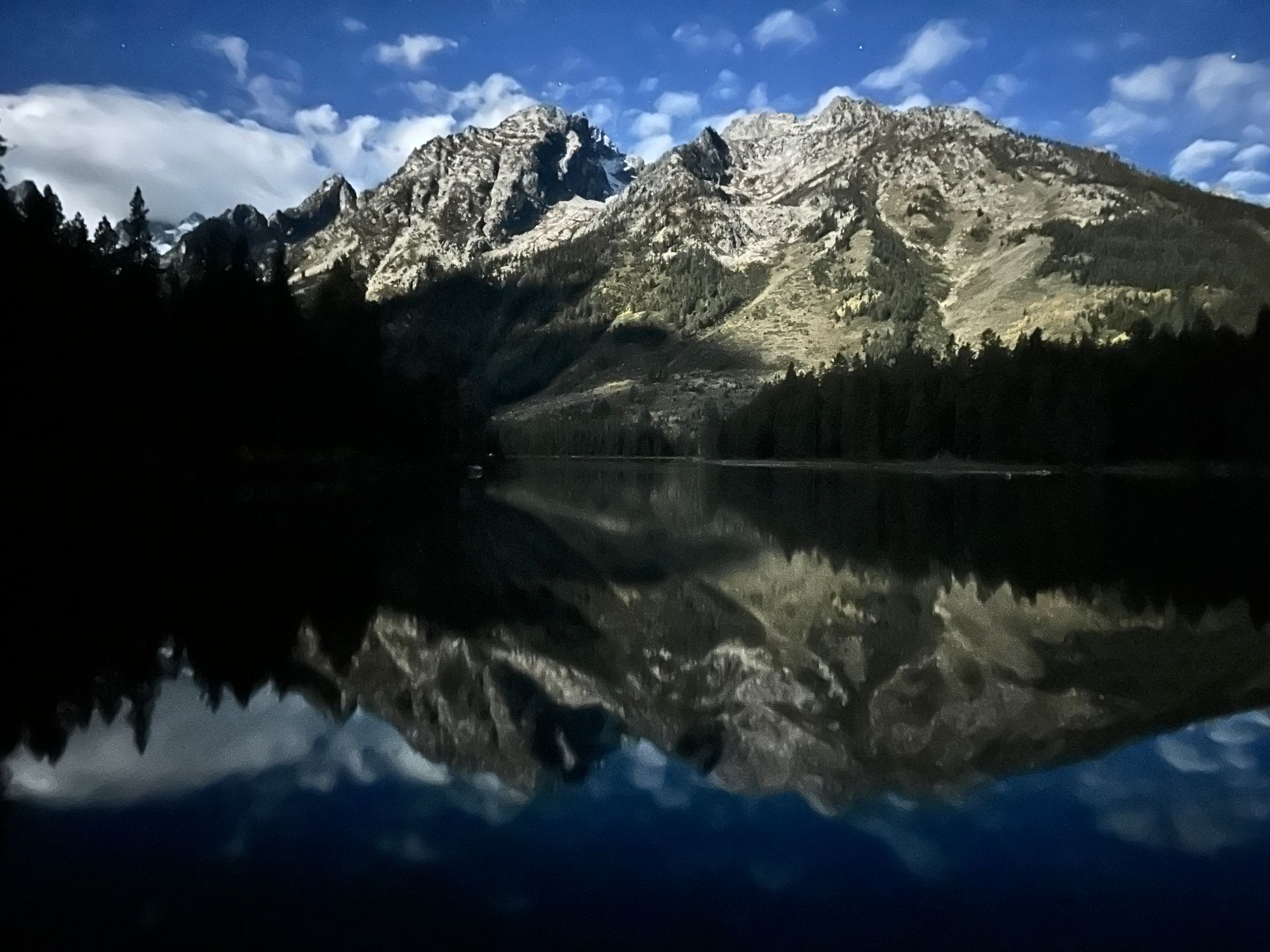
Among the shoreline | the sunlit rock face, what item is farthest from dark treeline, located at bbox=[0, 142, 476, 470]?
the shoreline

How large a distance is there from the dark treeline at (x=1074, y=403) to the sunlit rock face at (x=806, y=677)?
313ft

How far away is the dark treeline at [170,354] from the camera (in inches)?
1428

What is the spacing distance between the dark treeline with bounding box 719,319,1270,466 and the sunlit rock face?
95315 millimetres

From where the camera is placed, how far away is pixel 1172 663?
13.0 m

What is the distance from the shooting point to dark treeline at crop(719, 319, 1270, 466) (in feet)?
317

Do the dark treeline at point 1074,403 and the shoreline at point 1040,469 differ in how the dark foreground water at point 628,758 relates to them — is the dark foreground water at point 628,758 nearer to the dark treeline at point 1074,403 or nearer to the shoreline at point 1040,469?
the shoreline at point 1040,469

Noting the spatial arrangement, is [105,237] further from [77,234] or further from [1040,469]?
[1040,469]

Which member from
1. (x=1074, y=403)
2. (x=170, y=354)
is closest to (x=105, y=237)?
(x=170, y=354)

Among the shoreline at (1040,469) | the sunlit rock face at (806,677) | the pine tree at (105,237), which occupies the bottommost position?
the shoreline at (1040,469)

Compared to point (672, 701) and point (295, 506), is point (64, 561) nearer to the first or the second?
point (672, 701)

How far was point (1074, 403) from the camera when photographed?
102m

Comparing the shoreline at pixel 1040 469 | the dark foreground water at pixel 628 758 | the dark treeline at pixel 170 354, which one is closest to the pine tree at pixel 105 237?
the dark treeline at pixel 170 354

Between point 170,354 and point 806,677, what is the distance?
48.3m

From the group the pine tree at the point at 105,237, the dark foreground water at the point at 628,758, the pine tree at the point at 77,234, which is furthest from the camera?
the pine tree at the point at 105,237
